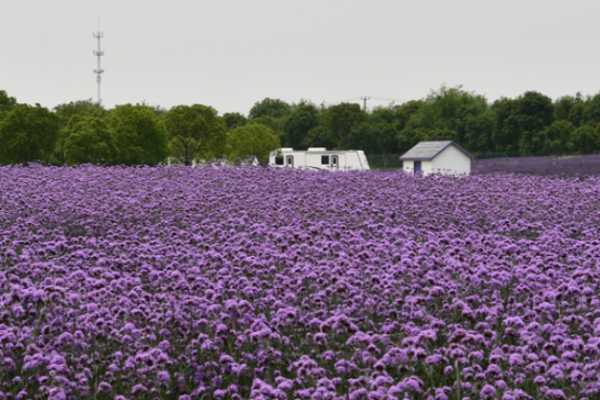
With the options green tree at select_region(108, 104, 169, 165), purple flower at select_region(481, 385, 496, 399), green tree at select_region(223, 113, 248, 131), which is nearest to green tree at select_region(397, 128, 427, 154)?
green tree at select_region(223, 113, 248, 131)

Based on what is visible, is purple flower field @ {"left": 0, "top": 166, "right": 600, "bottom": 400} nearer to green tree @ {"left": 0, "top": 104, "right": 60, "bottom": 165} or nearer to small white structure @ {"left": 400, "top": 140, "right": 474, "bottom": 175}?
green tree @ {"left": 0, "top": 104, "right": 60, "bottom": 165}

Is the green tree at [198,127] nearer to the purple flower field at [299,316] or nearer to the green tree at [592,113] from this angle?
the purple flower field at [299,316]

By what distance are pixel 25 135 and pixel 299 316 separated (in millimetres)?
33642

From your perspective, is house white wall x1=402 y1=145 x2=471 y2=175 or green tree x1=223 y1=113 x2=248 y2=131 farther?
green tree x1=223 y1=113 x2=248 y2=131

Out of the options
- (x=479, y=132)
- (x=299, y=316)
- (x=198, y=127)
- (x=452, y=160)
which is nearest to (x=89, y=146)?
(x=198, y=127)

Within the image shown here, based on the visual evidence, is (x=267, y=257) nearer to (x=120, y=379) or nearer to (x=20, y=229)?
(x=120, y=379)

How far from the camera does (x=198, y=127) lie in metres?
48.8

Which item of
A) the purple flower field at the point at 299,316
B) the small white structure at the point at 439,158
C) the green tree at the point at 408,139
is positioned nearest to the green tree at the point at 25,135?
the small white structure at the point at 439,158

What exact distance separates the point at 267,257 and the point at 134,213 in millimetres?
4740

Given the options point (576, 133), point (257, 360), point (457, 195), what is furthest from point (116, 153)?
point (576, 133)

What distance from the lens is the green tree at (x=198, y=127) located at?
160 feet

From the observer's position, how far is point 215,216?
11781 mm

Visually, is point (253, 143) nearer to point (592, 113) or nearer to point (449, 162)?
point (449, 162)

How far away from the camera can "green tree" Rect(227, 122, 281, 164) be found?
6912 centimetres
